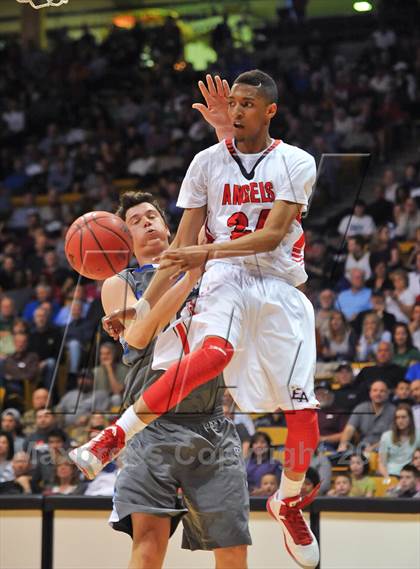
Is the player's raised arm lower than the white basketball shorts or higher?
higher

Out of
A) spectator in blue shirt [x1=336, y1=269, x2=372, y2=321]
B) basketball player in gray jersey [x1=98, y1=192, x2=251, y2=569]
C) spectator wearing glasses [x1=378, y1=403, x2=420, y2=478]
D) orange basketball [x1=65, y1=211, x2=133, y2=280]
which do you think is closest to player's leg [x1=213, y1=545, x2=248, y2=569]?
basketball player in gray jersey [x1=98, y1=192, x2=251, y2=569]

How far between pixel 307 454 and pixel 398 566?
4.98 feet

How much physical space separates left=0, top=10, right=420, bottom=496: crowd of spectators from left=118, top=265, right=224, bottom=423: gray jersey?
1.70m

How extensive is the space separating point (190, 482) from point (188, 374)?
641mm

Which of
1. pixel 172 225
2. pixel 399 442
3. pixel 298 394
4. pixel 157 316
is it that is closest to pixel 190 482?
pixel 298 394

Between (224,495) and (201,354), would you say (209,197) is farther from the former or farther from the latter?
(224,495)

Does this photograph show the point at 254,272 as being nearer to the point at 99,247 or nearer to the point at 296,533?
the point at 99,247

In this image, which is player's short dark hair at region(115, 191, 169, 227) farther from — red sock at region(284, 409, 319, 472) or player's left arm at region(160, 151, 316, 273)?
red sock at region(284, 409, 319, 472)

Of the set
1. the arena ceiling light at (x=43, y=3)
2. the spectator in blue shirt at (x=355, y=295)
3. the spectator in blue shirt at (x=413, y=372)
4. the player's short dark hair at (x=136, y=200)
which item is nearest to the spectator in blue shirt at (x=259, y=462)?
the spectator in blue shirt at (x=413, y=372)

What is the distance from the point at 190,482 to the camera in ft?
14.3

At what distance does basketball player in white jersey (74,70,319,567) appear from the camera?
415 centimetres

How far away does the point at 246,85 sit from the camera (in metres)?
4.25

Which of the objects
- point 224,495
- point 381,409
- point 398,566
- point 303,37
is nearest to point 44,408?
point 381,409

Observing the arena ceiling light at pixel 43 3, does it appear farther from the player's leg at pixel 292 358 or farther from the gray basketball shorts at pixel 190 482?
the gray basketball shorts at pixel 190 482
